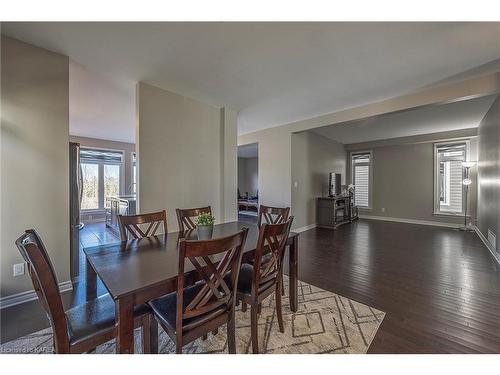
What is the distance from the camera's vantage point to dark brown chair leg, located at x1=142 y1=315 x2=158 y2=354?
1338 millimetres

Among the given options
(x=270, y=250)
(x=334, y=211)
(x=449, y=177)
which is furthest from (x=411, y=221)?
(x=270, y=250)

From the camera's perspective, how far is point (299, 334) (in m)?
1.77

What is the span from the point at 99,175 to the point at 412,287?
8237 mm

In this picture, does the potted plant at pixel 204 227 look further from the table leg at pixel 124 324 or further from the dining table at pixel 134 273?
the table leg at pixel 124 324

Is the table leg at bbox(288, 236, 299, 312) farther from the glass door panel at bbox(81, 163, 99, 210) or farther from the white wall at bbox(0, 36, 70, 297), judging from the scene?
the glass door panel at bbox(81, 163, 99, 210)

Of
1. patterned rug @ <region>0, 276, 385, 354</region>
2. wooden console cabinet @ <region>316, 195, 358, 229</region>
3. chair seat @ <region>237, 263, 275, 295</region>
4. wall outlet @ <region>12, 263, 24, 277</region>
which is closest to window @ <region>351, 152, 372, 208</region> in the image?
wooden console cabinet @ <region>316, 195, 358, 229</region>

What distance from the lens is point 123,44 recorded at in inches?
87.9

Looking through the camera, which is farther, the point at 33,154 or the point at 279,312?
the point at 33,154

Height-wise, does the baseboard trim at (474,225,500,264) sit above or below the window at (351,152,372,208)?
below

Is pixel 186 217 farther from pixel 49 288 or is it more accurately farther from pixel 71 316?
pixel 49 288

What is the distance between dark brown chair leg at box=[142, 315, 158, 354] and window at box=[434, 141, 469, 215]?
7738mm

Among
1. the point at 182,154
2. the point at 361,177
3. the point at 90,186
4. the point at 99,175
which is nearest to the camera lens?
the point at 182,154

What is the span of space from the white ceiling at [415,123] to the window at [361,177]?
0.81 metres

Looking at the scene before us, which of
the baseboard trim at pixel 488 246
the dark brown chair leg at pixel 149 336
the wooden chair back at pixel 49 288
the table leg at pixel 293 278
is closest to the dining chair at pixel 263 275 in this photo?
the table leg at pixel 293 278
